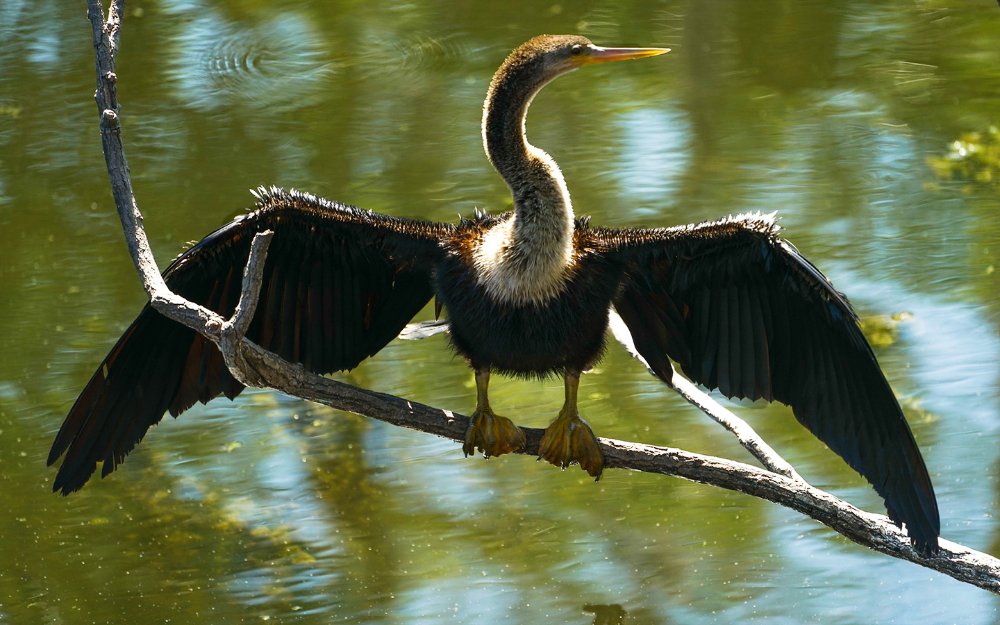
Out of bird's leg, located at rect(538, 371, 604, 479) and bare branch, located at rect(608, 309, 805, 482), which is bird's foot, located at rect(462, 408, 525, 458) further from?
bare branch, located at rect(608, 309, 805, 482)

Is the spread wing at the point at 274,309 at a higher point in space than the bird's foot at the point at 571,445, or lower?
higher

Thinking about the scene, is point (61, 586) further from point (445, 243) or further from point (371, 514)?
point (445, 243)

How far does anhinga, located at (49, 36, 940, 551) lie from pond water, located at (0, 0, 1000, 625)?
3.31 feet

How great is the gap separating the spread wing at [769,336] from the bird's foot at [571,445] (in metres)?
0.34

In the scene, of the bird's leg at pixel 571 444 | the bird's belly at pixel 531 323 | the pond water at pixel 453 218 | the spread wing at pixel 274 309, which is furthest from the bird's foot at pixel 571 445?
the pond water at pixel 453 218

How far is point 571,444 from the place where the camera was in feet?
12.8

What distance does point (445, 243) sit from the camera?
13.0 feet

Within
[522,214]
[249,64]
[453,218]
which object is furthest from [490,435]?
[249,64]

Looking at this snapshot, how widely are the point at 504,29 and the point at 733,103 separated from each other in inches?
66.2

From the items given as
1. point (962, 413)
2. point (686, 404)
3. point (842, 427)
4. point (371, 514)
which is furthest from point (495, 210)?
point (842, 427)

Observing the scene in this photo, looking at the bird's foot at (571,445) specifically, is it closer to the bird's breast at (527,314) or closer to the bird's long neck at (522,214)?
the bird's breast at (527,314)

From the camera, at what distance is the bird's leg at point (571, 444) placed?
388 centimetres

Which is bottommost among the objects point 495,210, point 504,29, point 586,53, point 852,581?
point 852,581

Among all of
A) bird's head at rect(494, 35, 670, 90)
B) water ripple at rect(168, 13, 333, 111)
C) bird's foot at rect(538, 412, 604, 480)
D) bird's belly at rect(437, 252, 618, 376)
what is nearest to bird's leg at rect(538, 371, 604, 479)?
bird's foot at rect(538, 412, 604, 480)
